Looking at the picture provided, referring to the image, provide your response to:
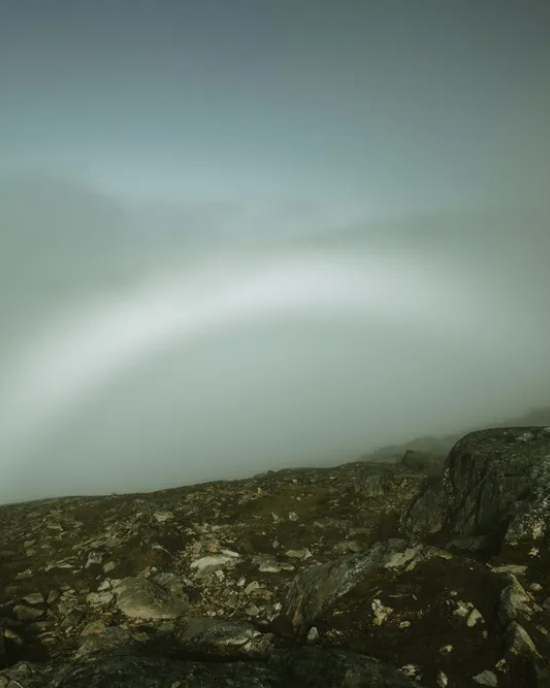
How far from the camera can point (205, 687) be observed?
5512 millimetres

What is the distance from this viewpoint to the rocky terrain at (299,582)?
5.94m

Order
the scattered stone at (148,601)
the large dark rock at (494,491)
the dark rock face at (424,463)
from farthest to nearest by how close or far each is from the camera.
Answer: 1. the dark rock face at (424,463)
2. the scattered stone at (148,601)
3. the large dark rock at (494,491)

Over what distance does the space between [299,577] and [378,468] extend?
844cm

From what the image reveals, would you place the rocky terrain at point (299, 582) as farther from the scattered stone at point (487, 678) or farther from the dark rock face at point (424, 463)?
the dark rock face at point (424, 463)

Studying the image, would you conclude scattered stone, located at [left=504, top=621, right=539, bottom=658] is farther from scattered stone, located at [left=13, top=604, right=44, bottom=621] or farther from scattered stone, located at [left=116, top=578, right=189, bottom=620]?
scattered stone, located at [left=13, top=604, right=44, bottom=621]

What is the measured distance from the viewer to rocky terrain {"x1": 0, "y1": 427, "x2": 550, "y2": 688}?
234 inches

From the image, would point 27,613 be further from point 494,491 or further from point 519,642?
point 494,491

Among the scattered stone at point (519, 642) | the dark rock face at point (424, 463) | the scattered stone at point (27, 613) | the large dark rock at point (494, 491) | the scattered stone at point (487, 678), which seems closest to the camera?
the scattered stone at point (487, 678)

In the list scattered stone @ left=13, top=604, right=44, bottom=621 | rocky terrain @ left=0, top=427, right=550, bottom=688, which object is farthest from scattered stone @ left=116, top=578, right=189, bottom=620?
scattered stone @ left=13, top=604, right=44, bottom=621

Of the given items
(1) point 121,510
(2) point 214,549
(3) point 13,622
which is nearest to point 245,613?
(2) point 214,549

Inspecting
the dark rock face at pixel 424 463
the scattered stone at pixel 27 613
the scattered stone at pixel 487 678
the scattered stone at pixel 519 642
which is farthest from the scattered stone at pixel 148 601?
the dark rock face at pixel 424 463

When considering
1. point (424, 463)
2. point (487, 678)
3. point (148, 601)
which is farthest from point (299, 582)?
point (424, 463)

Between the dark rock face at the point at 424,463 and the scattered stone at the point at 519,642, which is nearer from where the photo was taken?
the scattered stone at the point at 519,642

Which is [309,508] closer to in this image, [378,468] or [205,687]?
[378,468]
